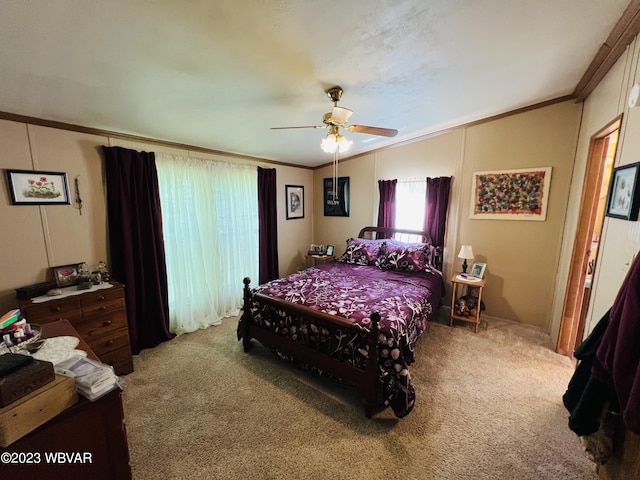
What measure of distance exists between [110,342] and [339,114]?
2799 millimetres

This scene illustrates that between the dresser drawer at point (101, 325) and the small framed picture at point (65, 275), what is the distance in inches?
16.8

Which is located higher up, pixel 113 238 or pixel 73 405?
pixel 113 238

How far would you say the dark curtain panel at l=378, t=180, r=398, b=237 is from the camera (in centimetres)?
403

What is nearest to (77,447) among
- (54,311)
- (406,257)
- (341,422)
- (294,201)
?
(341,422)

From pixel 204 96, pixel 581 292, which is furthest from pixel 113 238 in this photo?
pixel 581 292

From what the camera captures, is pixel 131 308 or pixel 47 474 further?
pixel 131 308

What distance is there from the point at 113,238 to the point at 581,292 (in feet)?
15.3

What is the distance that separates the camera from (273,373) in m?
2.40

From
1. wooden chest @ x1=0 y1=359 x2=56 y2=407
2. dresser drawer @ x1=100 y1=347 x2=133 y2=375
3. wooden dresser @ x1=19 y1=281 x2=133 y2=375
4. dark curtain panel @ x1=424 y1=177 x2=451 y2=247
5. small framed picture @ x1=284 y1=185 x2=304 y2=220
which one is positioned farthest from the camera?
small framed picture @ x1=284 y1=185 x2=304 y2=220

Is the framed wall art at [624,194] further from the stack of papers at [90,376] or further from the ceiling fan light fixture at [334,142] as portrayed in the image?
the stack of papers at [90,376]

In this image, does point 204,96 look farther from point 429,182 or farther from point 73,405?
point 429,182

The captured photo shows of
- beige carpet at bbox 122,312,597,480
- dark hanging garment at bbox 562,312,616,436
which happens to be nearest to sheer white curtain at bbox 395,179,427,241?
beige carpet at bbox 122,312,597,480

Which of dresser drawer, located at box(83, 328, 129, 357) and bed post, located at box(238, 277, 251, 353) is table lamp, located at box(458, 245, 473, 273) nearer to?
bed post, located at box(238, 277, 251, 353)

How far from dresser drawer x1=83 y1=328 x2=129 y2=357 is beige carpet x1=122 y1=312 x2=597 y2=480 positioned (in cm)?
31
